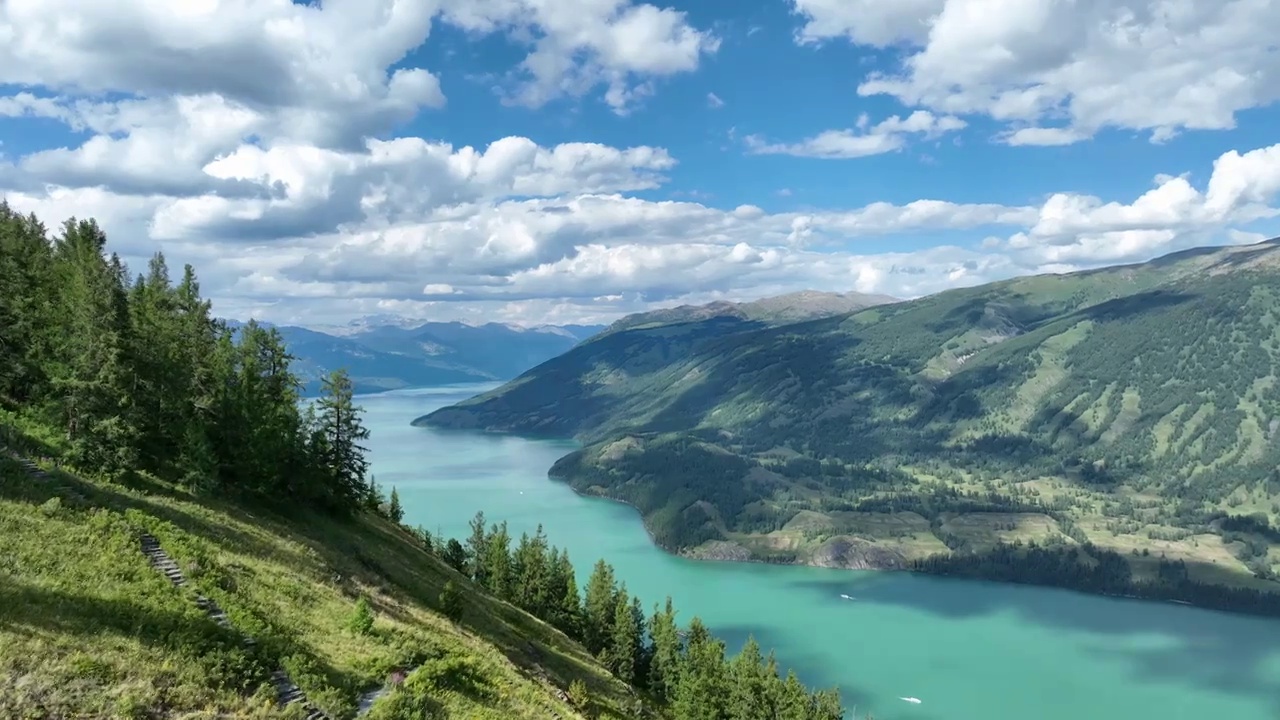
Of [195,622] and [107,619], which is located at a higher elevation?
[107,619]

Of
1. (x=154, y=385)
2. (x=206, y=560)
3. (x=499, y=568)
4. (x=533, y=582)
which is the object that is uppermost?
(x=154, y=385)

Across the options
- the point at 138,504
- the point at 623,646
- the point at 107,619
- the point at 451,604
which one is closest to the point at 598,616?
the point at 623,646

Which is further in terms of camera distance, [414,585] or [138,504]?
[414,585]

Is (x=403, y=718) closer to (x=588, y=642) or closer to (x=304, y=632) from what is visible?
(x=304, y=632)

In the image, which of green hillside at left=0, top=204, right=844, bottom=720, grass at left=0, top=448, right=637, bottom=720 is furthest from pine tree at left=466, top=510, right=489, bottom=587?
grass at left=0, top=448, right=637, bottom=720

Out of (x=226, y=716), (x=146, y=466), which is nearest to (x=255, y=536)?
(x=146, y=466)

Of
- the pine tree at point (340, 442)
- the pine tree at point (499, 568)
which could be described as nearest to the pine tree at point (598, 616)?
the pine tree at point (499, 568)

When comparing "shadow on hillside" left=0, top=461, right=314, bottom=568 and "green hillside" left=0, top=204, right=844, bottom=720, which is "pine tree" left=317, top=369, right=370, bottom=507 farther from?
"shadow on hillside" left=0, top=461, right=314, bottom=568

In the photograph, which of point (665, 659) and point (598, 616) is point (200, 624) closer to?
point (598, 616)
